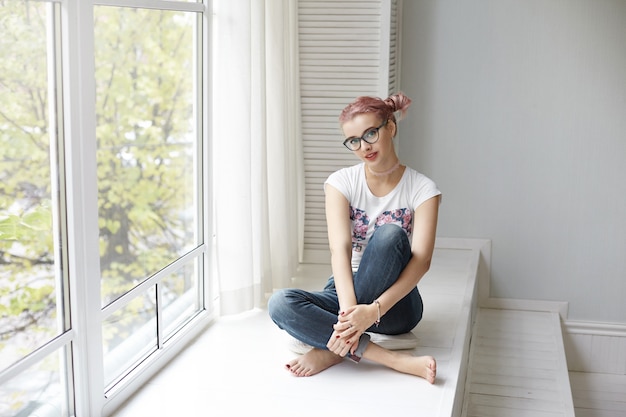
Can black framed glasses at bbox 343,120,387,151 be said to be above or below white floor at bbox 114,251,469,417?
above

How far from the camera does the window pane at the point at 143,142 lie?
220 cm

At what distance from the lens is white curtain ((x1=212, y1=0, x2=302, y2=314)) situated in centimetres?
292

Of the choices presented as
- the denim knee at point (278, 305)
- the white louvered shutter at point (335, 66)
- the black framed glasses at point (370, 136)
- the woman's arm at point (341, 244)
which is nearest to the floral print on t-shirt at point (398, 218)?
the woman's arm at point (341, 244)

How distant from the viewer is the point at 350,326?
2436 mm

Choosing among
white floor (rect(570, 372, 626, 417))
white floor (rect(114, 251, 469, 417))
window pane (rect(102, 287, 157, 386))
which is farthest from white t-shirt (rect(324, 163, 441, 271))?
white floor (rect(570, 372, 626, 417))

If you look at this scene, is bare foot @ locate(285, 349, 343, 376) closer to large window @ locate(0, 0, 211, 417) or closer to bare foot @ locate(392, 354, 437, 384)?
bare foot @ locate(392, 354, 437, 384)

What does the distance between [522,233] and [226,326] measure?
1706 mm

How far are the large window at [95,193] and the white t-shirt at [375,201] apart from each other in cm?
58

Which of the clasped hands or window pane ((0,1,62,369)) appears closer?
window pane ((0,1,62,369))

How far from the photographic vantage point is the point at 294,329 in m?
2.53

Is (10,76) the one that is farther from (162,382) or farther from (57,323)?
(162,382)

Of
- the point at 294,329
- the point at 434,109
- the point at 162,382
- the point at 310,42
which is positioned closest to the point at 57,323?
the point at 162,382

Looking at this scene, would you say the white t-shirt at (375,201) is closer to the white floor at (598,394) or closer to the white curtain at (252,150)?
the white curtain at (252,150)

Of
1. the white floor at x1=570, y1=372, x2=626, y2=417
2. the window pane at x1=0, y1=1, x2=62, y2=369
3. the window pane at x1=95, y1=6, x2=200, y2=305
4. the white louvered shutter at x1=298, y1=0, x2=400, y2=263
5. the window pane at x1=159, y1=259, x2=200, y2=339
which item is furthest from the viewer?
the white floor at x1=570, y1=372, x2=626, y2=417
